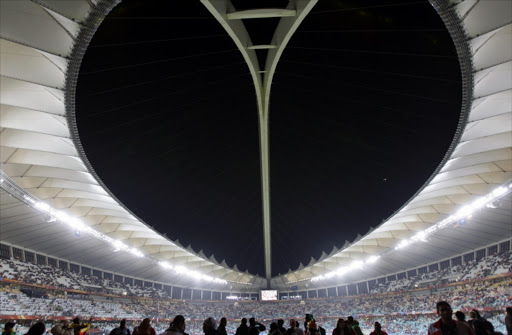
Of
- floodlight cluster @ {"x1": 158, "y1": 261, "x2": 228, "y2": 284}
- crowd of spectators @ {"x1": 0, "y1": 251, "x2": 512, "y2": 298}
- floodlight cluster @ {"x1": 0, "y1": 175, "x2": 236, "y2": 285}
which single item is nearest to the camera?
floodlight cluster @ {"x1": 0, "y1": 175, "x2": 236, "y2": 285}

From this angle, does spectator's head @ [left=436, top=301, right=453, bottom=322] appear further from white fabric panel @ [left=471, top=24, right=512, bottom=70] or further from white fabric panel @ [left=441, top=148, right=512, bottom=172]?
white fabric panel @ [left=441, top=148, right=512, bottom=172]

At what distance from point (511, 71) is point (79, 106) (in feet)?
72.4

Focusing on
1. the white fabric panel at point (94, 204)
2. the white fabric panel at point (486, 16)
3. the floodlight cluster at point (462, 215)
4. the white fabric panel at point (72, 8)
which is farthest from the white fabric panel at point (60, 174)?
the floodlight cluster at point (462, 215)

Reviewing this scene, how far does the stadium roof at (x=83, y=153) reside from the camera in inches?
453

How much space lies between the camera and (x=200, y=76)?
75.5 feet

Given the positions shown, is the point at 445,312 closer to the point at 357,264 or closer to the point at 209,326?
the point at 209,326

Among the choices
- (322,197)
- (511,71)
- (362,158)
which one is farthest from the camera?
(322,197)

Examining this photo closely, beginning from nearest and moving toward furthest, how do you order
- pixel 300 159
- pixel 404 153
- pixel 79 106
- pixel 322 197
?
pixel 79 106 → pixel 404 153 → pixel 300 159 → pixel 322 197

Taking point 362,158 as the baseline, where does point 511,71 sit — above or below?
below

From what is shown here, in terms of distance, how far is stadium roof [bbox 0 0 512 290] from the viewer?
11.5m

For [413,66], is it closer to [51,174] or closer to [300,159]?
[300,159]

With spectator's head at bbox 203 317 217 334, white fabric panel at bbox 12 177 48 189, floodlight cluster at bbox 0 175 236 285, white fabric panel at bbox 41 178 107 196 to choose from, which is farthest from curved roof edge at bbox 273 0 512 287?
white fabric panel at bbox 12 177 48 189

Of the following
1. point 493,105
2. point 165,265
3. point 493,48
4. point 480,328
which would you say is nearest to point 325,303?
point 165,265

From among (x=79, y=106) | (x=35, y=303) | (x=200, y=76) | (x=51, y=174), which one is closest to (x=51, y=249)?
(x=35, y=303)
